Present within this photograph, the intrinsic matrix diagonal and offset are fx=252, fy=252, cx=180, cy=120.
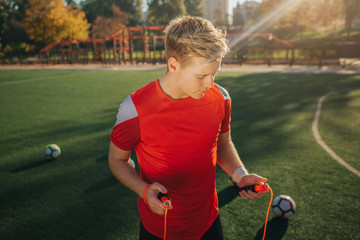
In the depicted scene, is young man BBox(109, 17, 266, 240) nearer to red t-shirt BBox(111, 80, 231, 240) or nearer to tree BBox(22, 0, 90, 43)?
red t-shirt BBox(111, 80, 231, 240)

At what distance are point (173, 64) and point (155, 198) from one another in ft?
3.08

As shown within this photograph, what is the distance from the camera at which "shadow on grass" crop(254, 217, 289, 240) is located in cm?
346

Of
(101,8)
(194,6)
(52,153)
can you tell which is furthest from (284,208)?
(194,6)

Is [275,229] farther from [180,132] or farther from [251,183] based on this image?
[180,132]

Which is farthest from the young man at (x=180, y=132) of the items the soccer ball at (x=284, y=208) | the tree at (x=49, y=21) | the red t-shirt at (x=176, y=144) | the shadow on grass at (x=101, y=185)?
the tree at (x=49, y=21)

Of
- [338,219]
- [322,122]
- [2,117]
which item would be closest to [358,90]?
[322,122]

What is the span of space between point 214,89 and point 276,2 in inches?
2236

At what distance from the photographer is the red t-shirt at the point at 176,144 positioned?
74.9 inches

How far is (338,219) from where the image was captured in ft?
12.4

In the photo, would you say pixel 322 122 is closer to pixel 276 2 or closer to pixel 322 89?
pixel 322 89

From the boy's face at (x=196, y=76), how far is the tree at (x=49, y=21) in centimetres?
4456

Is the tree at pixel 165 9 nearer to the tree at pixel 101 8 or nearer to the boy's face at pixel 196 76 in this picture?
the tree at pixel 101 8

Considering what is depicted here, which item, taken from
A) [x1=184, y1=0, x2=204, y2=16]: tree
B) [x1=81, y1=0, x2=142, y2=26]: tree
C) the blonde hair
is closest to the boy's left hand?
the blonde hair

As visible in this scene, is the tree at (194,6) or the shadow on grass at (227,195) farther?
the tree at (194,6)
